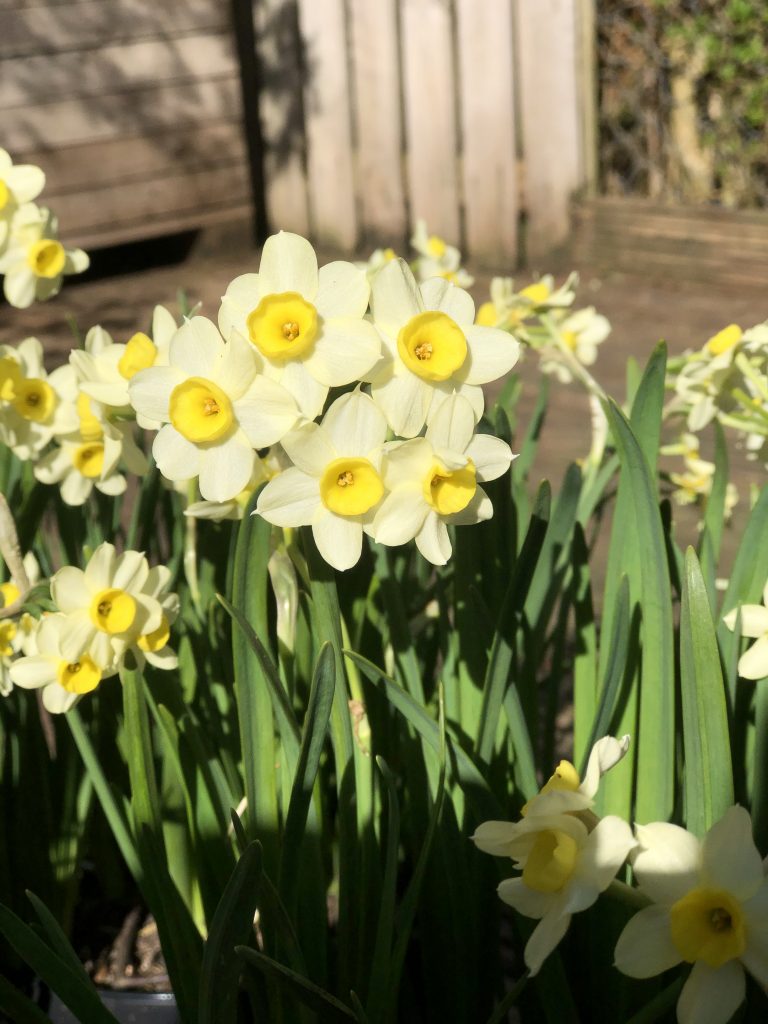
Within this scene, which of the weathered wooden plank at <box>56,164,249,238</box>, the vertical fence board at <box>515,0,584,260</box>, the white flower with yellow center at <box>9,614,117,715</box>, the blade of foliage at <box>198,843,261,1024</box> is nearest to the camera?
the blade of foliage at <box>198,843,261,1024</box>

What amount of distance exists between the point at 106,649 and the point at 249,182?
500 cm

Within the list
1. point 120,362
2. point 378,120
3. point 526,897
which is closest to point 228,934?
point 526,897

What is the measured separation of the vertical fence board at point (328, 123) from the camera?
17.2 ft

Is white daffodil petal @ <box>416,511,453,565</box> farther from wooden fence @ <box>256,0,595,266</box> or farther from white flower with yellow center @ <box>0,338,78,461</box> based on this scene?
wooden fence @ <box>256,0,595,266</box>

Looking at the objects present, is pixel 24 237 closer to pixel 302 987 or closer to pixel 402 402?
pixel 402 402

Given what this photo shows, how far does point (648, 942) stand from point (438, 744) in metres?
0.34

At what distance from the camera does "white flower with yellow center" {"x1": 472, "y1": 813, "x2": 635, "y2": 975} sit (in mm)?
729

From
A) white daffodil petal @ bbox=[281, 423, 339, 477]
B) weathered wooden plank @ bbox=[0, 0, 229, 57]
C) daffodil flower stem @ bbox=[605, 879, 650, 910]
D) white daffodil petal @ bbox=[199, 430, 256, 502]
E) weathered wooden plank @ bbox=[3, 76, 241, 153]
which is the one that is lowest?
weathered wooden plank @ bbox=[3, 76, 241, 153]

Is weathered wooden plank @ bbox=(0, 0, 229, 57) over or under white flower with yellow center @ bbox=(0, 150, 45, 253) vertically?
under

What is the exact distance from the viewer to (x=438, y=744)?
107 centimetres

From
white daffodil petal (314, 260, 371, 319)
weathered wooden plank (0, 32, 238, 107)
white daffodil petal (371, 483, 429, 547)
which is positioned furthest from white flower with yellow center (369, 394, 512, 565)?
weathered wooden plank (0, 32, 238, 107)

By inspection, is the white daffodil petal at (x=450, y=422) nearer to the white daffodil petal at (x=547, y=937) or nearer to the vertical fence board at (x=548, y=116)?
the white daffodil petal at (x=547, y=937)

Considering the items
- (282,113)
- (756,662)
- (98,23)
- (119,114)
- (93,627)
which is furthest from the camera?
(282,113)

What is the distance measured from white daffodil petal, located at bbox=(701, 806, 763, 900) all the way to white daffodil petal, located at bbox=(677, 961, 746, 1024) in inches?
2.3
